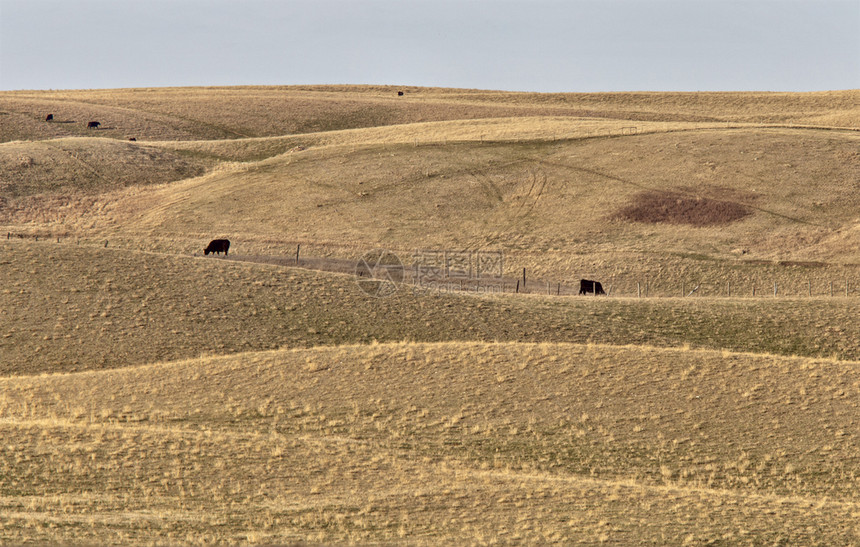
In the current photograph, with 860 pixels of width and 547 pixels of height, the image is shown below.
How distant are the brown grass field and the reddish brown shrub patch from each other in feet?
1.07

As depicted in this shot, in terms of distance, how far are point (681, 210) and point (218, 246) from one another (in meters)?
31.9

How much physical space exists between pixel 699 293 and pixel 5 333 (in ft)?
118

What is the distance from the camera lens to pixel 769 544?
18359 mm

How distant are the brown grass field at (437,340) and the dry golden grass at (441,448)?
113 mm

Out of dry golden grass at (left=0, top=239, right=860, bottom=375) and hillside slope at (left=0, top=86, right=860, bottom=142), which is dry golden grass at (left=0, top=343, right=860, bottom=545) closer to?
dry golden grass at (left=0, top=239, right=860, bottom=375)

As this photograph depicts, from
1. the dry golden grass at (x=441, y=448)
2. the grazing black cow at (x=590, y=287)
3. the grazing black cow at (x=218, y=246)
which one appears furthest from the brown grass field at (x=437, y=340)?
the grazing black cow at (x=590, y=287)

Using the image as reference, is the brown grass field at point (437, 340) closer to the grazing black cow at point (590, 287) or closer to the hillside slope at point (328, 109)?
the grazing black cow at point (590, 287)

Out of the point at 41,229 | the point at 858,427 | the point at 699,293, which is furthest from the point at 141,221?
the point at 858,427

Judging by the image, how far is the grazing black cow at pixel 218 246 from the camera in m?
56.2

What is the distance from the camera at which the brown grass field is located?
815 inches

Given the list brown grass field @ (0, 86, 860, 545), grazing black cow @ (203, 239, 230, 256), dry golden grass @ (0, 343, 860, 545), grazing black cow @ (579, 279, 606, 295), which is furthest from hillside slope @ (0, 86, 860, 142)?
dry golden grass @ (0, 343, 860, 545)

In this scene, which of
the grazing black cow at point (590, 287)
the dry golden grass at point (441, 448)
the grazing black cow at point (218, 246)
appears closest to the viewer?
the dry golden grass at point (441, 448)

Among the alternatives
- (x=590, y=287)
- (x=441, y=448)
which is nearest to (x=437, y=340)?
(x=441, y=448)

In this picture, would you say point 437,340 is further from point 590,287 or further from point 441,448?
point 590,287
